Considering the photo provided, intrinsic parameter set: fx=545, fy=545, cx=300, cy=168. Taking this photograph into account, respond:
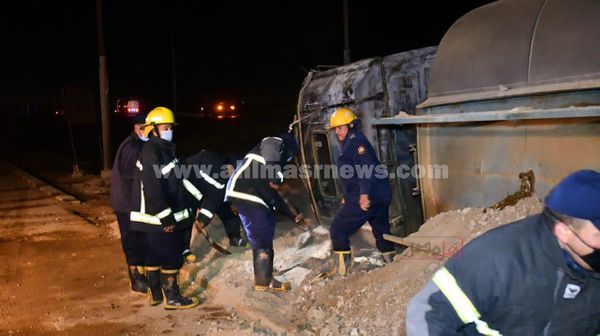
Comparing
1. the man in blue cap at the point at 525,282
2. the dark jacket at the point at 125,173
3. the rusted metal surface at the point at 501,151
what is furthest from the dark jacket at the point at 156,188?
the man in blue cap at the point at 525,282

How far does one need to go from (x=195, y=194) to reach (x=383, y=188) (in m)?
2.31

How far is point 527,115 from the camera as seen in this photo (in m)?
4.15

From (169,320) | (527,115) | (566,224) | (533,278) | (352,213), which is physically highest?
(527,115)

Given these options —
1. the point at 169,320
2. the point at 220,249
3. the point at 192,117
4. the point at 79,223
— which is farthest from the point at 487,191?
the point at 192,117

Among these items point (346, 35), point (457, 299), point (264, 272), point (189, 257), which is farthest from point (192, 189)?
point (346, 35)

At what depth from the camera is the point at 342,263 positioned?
229 inches

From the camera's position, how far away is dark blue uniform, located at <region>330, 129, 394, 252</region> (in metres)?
5.66

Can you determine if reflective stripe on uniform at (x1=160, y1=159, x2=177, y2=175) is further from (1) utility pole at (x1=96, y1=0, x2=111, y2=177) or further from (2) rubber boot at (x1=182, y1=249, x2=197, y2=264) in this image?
(1) utility pole at (x1=96, y1=0, x2=111, y2=177)

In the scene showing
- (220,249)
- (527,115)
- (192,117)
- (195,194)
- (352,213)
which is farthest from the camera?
(192,117)

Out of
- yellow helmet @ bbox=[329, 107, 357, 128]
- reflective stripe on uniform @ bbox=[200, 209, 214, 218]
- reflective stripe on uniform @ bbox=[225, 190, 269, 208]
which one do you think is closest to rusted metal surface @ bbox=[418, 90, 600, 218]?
yellow helmet @ bbox=[329, 107, 357, 128]

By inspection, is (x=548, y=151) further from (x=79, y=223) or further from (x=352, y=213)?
(x=79, y=223)

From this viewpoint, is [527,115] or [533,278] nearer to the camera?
[533,278]

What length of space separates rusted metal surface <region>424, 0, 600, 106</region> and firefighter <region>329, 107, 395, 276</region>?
827 mm

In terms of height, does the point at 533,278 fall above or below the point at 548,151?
below
